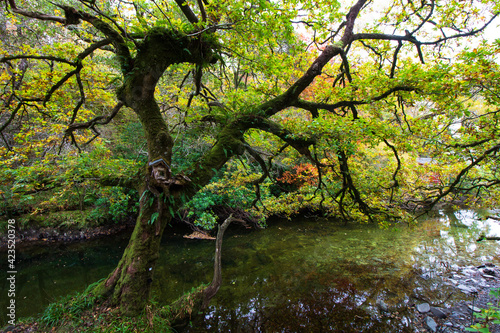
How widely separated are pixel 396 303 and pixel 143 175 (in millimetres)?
5764

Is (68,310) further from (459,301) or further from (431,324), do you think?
(459,301)

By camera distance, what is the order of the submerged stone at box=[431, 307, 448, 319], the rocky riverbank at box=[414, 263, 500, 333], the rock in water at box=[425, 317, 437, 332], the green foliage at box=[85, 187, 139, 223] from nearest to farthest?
1. the rock in water at box=[425, 317, 437, 332]
2. the rocky riverbank at box=[414, 263, 500, 333]
3. the submerged stone at box=[431, 307, 448, 319]
4. the green foliage at box=[85, 187, 139, 223]

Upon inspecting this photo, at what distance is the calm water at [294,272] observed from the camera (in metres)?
4.27

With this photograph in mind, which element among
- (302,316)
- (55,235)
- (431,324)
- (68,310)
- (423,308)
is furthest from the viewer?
(55,235)

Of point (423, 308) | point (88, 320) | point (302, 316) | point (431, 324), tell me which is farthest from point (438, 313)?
point (88, 320)

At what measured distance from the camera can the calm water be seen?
427cm

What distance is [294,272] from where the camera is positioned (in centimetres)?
599

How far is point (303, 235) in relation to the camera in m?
9.20

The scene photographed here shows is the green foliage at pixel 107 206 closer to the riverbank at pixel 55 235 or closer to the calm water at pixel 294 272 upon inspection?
the riverbank at pixel 55 235

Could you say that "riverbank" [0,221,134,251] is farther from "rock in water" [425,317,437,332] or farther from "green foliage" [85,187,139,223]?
"rock in water" [425,317,437,332]

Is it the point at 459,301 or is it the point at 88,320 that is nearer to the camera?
the point at 88,320

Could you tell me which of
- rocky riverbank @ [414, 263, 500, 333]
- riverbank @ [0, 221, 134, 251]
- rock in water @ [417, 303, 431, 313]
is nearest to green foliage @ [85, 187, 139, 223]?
riverbank @ [0, 221, 134, 251]

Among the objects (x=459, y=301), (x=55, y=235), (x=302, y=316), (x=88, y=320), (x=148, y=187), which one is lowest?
(x=459, y=301)

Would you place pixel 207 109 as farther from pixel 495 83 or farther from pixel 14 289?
pixel 14 289
